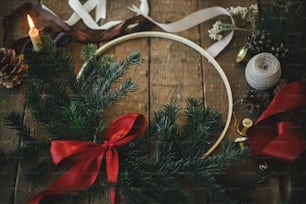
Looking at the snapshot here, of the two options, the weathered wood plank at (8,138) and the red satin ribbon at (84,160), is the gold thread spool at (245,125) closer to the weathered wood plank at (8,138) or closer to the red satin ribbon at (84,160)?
the red satin ribbon at (84,160)

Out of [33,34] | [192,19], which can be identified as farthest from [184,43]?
[33,34]

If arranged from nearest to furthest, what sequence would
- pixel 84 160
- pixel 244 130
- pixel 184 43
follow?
pixel 84 160
pixel 244 130
pixel 184 43

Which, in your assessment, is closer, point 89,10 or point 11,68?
point 11,68

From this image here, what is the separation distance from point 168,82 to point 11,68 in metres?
0.29

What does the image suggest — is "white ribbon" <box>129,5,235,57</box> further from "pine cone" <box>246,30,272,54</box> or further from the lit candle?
the lit candle

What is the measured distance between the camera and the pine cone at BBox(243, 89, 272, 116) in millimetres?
811

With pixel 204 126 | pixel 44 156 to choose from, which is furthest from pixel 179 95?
pixel 44 156

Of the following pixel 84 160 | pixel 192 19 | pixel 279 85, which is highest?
pixel 192 19

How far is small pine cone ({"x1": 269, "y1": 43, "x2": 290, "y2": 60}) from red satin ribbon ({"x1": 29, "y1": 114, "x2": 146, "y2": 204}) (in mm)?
292

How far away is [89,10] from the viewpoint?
93 cm

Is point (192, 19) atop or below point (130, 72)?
atop

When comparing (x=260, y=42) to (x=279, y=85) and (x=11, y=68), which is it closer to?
(x=279, y=85)

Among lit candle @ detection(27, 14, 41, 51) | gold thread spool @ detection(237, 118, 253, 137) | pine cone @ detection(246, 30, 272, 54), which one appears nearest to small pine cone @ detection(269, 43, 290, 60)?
pine cone @ detection(246, 30, 272, 54)

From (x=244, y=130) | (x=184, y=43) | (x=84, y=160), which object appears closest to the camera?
(x=84, y=160)
